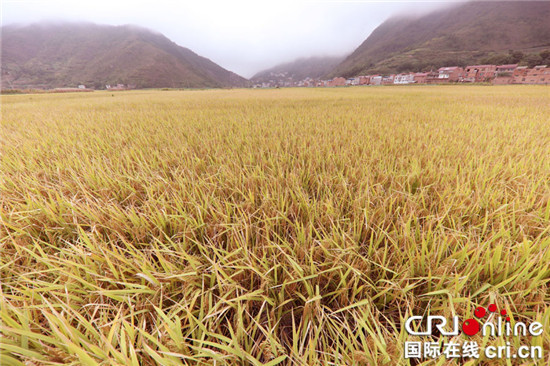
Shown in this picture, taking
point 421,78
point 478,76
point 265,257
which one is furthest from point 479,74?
point 265,257

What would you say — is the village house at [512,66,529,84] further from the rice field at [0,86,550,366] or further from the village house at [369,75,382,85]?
the rice field at [0,86,550,366]

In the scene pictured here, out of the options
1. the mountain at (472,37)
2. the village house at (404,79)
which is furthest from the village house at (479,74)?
the village house at (404,79)

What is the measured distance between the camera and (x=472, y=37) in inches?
2876

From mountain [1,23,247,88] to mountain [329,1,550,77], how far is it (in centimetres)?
7966

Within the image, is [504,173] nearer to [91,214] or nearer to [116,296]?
[116,296]

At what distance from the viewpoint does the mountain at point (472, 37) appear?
62.5 meters

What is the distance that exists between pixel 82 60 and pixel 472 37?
151 meters

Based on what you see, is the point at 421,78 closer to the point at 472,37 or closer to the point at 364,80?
the point at 364,80

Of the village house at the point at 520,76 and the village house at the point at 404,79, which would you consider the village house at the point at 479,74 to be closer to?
the village house at the point at 520,76

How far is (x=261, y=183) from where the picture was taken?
1.12 meters

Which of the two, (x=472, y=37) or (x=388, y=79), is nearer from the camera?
(x=388, y=79)

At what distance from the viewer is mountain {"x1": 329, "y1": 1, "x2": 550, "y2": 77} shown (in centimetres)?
6253

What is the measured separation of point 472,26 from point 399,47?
88.5ft

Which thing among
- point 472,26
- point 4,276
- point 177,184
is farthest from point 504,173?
point 472,26
